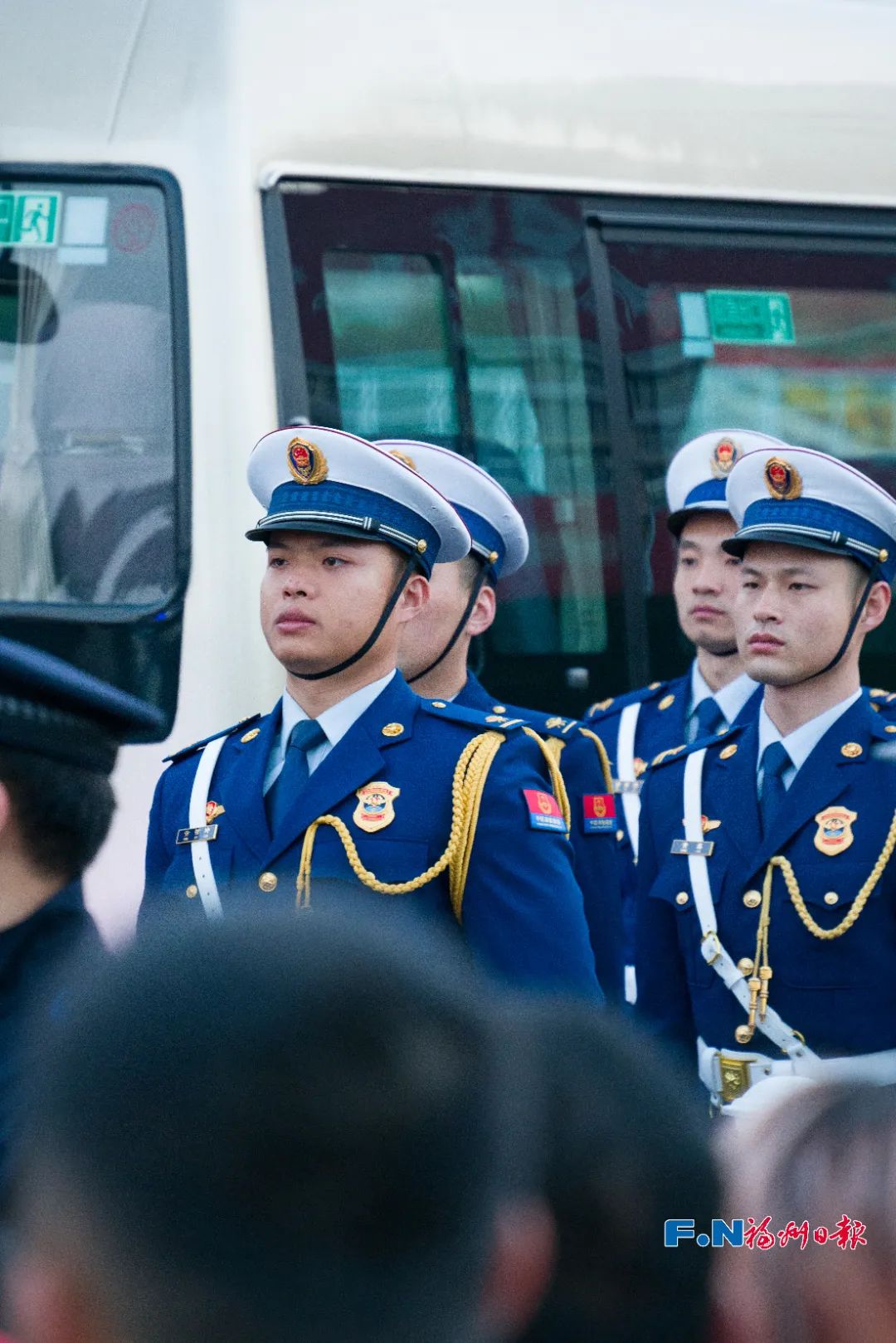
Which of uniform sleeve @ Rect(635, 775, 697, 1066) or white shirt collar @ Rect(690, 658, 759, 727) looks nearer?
uniform sleeve @ Rect(635, 775, 697, 1066)

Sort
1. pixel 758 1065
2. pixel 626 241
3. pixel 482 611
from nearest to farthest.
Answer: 1. pixel 758 1065
2. pixel 482 611
3. pixel 626 241

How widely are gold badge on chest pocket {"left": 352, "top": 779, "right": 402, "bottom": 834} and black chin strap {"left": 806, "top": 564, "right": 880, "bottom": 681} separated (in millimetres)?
968

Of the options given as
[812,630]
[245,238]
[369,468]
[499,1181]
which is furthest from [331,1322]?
[245,238]

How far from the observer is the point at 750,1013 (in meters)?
3.35

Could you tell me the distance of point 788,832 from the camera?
3438mm

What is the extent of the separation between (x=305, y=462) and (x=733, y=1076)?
4.40 feet

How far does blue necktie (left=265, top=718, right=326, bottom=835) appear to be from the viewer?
3025 mm

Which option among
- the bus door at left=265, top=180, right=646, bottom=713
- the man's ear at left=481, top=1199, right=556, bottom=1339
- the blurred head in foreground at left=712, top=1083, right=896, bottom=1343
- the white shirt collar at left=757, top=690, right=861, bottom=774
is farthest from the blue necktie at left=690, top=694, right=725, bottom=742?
the man's ear at left=481, top=1199, right=556, bottom=1339

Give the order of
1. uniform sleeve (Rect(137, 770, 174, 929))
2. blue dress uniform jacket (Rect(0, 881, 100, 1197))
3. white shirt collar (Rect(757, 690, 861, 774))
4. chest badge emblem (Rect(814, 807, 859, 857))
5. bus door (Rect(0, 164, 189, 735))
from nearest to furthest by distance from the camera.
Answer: blue dress uniform jacket (Rect(0, 881, 100, 1197)), uniform sleeve (Rect(137, 770, 174, 929)), chest badge emblem (Rect(814, 807, 859, 857)), white shirt collar (Rect(757, 690, 861, 774)), bus door (Rect(0, 164, 189, 735))

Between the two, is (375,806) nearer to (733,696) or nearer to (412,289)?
(733,696)

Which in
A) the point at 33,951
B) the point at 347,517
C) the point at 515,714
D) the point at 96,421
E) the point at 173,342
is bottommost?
the point at 33,951

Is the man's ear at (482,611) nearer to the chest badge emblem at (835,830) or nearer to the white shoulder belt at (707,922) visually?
the white shoulder belt at (707,922)

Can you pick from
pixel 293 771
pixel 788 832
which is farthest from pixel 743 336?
pixel 293 771

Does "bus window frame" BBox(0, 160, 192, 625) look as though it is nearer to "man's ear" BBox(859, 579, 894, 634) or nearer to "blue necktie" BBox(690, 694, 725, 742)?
"blue necktie" BBox(690, 694, 725, 742)
